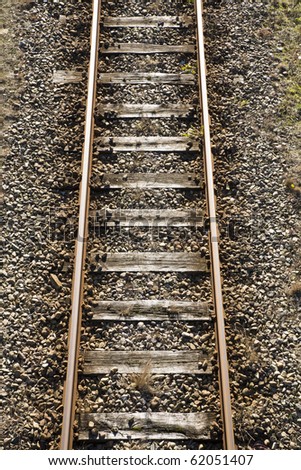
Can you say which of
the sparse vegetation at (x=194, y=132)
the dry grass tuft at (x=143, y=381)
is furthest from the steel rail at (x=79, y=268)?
the sparse vegetation at (x=194, y=132)

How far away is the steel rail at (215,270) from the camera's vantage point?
16.8ft

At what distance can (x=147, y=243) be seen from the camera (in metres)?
6.29

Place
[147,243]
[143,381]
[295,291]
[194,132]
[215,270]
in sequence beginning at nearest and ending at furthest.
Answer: [143,381]
[215,270]
[295,291]
[147,243]
[194,132]

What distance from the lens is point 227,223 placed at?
6539 millimetres

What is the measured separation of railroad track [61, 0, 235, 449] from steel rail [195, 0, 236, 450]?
11 millimetres

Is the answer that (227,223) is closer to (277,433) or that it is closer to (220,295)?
(220,295)

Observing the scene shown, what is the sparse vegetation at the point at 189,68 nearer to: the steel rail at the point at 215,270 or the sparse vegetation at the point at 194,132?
the steel rail at the point at 215,270

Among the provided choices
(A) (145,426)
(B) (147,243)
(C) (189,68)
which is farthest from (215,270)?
(C) (189,68)

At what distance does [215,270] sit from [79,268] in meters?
1.40

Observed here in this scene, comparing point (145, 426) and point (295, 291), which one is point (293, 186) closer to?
point (295, 291)

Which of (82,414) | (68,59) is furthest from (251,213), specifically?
(68,59)

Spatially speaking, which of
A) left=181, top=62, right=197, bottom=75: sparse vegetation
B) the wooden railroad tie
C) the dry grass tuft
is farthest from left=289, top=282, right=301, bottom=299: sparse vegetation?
left=181, top=62, right=197, bottom=75: sparse vegetation

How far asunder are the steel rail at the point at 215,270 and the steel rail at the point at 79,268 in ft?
4.45

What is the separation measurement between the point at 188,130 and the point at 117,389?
3400 mm
